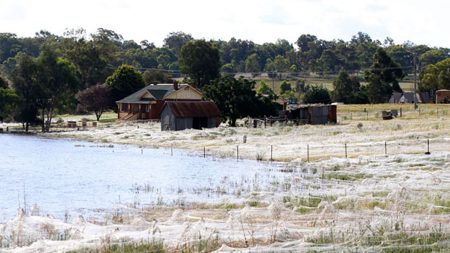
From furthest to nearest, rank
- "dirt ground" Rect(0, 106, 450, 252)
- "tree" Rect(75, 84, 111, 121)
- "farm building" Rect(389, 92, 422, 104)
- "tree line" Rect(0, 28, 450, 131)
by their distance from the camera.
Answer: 1. "farm building" Rect(389, 92, 422, 104)
2. "tree" Rect(75, 84, 111, 121)
3. "tree line" Rect(0, 28, 450, 131)
4. "dirt ground" Rect(0, 106, 450, 252)

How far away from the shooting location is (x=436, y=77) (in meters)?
135

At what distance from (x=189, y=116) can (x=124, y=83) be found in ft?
120

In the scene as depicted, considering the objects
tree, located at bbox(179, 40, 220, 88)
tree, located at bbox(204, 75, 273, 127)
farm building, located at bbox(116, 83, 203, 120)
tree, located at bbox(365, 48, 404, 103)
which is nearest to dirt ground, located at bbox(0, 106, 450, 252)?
tree, located at bbox(204, 75, 273, 127)

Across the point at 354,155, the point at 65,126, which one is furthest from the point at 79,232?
the point at 65,126

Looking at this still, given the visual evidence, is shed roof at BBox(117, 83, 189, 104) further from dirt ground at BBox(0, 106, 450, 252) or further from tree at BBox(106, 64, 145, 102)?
dirt ground at BBox(0, 106, 450, 252)

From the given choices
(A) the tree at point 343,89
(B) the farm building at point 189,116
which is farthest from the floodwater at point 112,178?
(A) the tree at point 343,89

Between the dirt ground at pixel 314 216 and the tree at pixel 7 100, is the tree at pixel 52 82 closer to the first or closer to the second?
the tree at pixel 7 100

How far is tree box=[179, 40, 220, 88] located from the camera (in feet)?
440

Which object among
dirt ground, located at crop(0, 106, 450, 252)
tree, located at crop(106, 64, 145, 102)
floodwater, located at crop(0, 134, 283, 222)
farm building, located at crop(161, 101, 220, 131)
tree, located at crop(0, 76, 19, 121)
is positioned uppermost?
tree, located at crop(106, 64, 145, 102)

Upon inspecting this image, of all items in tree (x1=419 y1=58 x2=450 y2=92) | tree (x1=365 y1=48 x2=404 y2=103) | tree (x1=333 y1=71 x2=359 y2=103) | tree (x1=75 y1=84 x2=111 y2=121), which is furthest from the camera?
tree (x1=333 y1=71 x2=359 y2=103)

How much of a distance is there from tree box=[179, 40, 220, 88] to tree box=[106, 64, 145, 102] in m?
16.1

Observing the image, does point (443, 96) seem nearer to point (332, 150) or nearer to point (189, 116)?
point (189, 116)

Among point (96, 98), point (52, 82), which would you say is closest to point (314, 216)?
point (52, 82)

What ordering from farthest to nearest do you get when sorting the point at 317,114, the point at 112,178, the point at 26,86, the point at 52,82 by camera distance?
the point at 52,82 < the point at 26,86 < the point at 317,114 < the point at 112,178
